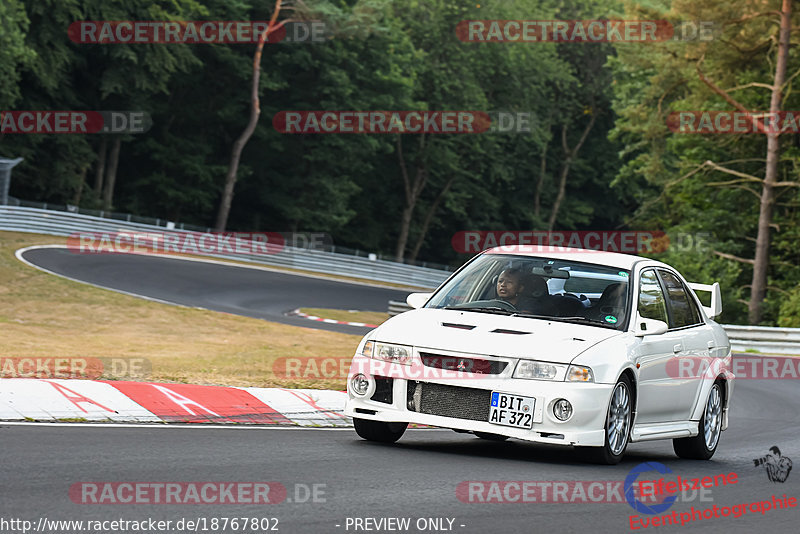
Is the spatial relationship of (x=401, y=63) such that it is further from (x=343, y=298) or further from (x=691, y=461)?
(x=691, y=461)

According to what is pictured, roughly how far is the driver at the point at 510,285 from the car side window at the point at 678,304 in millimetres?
1431

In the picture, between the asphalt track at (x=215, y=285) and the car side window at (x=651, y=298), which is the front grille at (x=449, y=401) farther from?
the asphalt track at (x=215, y=285)

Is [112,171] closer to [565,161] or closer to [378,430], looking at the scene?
[565,161]

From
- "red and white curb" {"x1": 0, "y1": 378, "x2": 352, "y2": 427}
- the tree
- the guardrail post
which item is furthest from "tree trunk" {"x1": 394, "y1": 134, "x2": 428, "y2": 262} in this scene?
"red and white curb" {"x1": 0, "y1": 378, "x2": 352, "y2": 427}

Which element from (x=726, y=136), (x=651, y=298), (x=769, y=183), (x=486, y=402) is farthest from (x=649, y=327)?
(x=726, y=136)

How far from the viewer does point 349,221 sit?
72.4 m

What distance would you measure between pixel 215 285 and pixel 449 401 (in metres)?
29.1

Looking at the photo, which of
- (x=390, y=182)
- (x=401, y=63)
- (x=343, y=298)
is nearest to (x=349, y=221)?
(x=390, y=182)

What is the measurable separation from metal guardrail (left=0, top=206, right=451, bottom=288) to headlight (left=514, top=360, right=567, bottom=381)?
119ft

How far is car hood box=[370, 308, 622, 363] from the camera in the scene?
8.83 metres

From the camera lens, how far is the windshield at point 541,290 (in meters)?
9.80

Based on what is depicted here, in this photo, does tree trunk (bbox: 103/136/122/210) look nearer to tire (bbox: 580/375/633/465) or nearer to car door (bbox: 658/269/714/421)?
car door (bbox: 658/269/714/421)

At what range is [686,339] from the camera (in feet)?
34.7

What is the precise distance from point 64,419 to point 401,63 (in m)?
59.8
